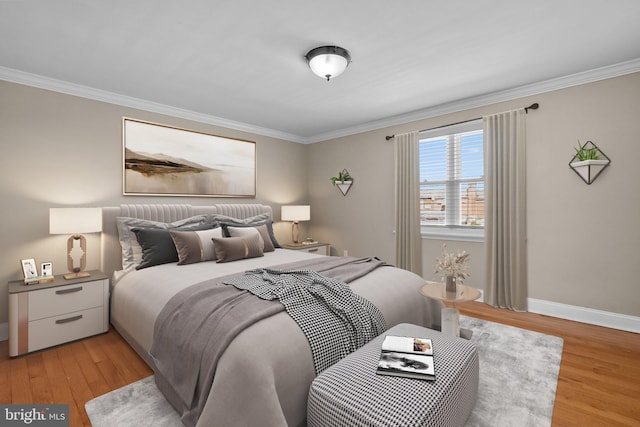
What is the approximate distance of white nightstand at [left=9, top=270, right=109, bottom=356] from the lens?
2.47 m

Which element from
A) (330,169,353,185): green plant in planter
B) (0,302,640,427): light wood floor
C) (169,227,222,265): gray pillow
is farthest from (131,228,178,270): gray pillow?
(330,169,353,185): green plant in planter

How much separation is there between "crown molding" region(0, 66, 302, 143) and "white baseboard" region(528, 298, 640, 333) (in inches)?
178

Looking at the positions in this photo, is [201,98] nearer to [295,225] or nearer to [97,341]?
[295,225]

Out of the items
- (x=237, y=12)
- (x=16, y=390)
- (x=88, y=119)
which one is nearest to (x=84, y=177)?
(x=88, y=119)

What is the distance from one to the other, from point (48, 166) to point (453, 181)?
4744 millimetres

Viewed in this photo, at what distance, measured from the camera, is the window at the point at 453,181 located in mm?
3893

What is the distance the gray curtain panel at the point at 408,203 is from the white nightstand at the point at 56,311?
12.0 ft

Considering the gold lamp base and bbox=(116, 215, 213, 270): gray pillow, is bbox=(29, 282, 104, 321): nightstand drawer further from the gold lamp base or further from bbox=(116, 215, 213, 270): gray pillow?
bbox=(116, 215, 213, 270): gray pillow

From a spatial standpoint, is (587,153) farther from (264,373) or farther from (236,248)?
(236,248)

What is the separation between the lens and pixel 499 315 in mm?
3338

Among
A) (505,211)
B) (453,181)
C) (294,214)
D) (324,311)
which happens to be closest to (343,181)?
(294,214)

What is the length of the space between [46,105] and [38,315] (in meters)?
2.07

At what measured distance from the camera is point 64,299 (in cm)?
269

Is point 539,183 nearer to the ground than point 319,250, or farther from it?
farther from it
